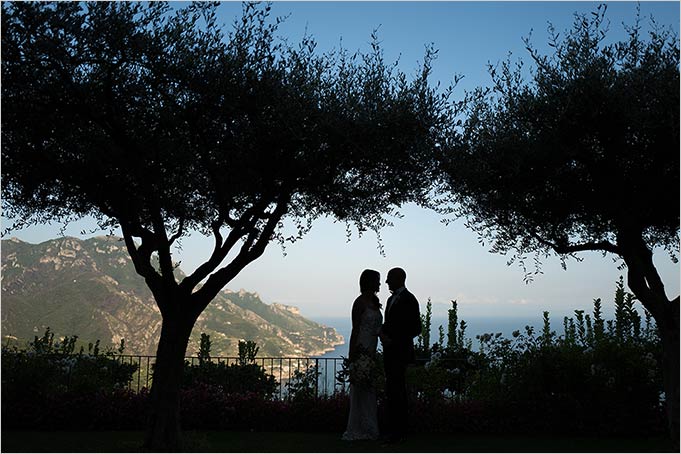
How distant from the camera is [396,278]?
37.0ft

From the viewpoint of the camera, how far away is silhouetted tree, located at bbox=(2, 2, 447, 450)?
10.0 m

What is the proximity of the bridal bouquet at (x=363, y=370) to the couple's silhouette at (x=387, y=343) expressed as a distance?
4 cm

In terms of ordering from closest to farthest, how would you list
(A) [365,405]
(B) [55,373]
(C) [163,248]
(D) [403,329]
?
(C) [163,248]
(D) [403,329]
(A) [365,405]
(B) [55,373]

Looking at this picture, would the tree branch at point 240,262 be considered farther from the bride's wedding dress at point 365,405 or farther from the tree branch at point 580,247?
the tree branch at point 580,247

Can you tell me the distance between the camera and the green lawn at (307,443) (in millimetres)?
10797

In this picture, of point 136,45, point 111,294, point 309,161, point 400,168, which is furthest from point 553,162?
point 111,294

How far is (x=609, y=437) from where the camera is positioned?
1232 cm

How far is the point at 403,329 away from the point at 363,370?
1144mm

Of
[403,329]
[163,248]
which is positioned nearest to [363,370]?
[403,329]

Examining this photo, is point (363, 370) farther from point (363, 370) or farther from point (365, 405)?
point (365, 405)

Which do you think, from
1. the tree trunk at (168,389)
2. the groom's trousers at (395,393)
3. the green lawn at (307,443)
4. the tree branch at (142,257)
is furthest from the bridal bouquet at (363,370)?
the tree branch at (142,257)

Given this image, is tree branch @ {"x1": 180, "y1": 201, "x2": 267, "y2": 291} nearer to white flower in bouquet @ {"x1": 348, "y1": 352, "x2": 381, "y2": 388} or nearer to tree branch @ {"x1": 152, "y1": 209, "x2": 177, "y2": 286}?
tree branch @ {"x1": 152, "y1": 209, "x2": 177, "y2": 286}

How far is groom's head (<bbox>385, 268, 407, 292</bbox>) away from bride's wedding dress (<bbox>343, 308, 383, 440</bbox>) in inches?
27.9

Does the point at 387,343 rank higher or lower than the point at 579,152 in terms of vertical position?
lower
